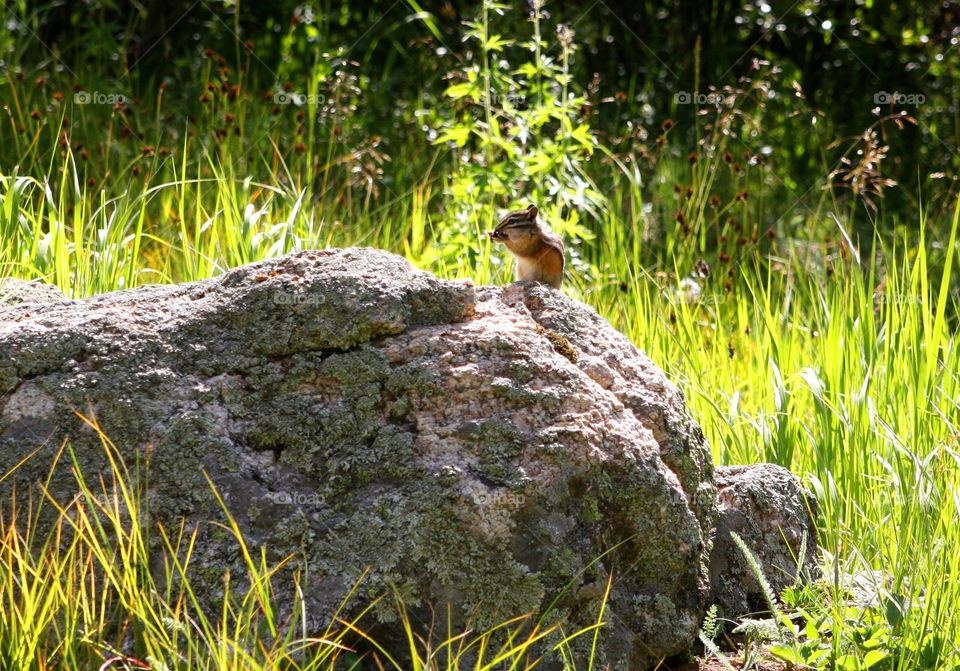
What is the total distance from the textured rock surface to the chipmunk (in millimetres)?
740

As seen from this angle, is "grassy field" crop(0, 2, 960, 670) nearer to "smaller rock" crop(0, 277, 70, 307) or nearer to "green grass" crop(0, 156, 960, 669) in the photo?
"green grass" crop(0, 156, 960, 669)

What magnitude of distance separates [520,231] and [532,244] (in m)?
0.05

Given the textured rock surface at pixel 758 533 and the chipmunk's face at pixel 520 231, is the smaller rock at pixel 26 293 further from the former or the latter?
the textured rock surface at pixel 758 533

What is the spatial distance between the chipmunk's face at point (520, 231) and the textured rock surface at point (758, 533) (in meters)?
0.83

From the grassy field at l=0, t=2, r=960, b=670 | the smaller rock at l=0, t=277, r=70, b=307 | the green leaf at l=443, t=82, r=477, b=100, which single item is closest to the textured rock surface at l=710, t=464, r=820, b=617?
the grassy field at l=0, t=2, r=960, b=670

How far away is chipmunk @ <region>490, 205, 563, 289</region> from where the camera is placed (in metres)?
3.15

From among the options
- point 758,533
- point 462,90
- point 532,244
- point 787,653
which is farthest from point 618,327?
point 787,653

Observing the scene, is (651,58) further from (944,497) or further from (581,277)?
(944,497)

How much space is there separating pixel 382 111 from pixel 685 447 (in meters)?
5.77

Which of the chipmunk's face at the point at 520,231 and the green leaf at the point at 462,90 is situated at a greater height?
the green leaf at the point at 462,90

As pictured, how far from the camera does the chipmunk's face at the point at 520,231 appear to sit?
10.3 ft

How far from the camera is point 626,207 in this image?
7441 millimetres

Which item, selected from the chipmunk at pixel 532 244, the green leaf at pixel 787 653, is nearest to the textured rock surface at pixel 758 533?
the green leaf at pixel 787 653

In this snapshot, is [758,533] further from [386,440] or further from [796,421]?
[386,440]
